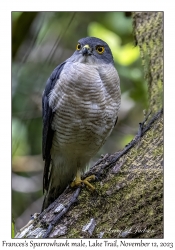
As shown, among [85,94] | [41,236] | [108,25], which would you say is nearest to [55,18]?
[108,25]

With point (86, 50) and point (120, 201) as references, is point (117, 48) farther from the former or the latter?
point (120, 201)

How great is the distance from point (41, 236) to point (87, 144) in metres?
0.79

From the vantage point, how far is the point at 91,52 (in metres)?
2.87

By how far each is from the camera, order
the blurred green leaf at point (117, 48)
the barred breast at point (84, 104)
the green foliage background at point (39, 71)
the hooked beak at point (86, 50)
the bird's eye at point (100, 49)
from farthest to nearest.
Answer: the blurred green leaf at point (117, 48) < the green foliage background at point (39, 71) < the bird's eye at point (100, 49) < the hooked beak at point (86, 50) < the barred breast at point (84, 104)

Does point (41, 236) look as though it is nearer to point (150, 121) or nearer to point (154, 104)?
point (150, 121)

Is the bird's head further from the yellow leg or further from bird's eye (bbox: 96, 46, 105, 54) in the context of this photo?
Answer: the yellow leg

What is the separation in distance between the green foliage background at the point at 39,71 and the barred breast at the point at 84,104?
33 cm

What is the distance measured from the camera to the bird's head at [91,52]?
9.31ft

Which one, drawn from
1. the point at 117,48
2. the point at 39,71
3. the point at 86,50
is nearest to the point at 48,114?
the point at 86,50

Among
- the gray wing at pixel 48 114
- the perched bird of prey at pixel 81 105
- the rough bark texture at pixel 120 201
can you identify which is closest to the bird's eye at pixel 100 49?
the perched bird of prey at pixel 81 105

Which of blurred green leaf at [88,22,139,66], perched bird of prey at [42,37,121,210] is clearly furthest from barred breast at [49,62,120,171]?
blurred green leaf at [88,22,139,66]

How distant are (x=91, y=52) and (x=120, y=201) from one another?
1.09m

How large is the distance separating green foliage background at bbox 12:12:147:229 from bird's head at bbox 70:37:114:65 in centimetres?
21

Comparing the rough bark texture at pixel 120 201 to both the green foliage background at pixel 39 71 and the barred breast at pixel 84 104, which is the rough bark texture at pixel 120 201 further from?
the green foliage background at pixel 39 71
